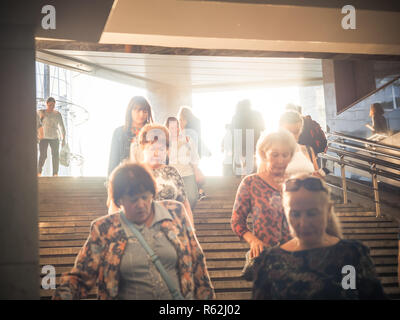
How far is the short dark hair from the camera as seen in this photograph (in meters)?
3.75

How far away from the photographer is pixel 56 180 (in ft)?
23.7

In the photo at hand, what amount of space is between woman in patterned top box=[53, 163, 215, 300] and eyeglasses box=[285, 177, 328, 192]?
0.86m

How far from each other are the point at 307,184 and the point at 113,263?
1.53 metres

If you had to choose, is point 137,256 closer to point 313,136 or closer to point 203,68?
point 313,136

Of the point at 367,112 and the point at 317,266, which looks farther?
the point at 367,112

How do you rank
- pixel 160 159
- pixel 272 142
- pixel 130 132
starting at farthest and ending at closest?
pixel 130 132, pixel 160 159, pixel 272 142

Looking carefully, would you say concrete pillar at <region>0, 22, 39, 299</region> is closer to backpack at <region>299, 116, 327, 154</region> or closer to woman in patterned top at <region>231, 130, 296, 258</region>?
woman in patterned top at <region>231, 130, 296, 258</region>

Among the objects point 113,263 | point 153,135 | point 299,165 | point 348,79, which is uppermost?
point 348,79

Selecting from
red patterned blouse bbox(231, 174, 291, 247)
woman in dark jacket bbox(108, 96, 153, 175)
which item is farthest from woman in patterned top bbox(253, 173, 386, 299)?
woman in dark jacket bbox(108, 96, 153, 175)

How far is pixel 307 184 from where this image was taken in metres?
3.92

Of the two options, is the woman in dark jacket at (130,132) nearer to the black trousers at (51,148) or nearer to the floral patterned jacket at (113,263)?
the floral patterned jacket at (113,263)

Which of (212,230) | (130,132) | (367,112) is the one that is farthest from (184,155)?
(367,112)
